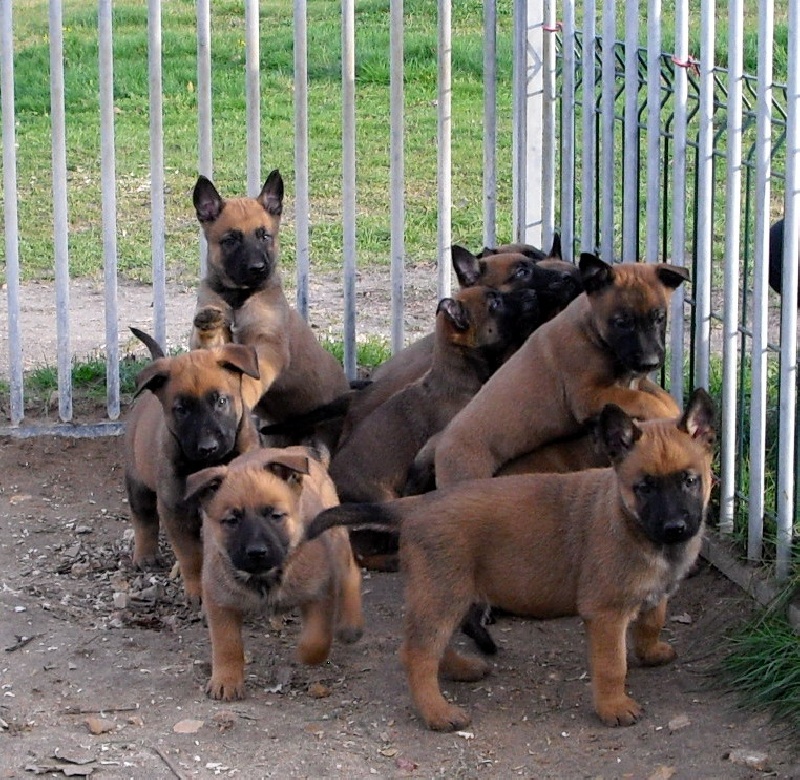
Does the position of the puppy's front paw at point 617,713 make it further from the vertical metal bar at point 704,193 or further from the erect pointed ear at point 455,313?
the erect pointed ear at point 455,313

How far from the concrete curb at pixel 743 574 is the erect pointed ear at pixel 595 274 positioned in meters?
1.25

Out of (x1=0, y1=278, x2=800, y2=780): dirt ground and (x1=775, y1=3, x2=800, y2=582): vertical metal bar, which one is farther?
(x1=775, y1=3, x2=800, y2=582): vertical metal bar

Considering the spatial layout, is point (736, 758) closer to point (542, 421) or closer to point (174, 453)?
point (542, 421)

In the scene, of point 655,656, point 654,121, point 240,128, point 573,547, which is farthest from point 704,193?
point 240,128

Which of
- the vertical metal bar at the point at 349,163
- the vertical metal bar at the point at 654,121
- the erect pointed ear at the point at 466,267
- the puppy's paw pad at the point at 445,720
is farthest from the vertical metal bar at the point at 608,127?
the puppy's paw pad at the point at 445,720

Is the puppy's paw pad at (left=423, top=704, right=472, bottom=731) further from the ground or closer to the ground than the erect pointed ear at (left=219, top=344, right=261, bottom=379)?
closer to the ground

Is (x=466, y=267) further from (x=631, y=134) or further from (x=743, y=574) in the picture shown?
(x=743, y=574)

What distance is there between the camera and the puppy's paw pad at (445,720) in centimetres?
613

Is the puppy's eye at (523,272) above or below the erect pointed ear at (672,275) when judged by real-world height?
below

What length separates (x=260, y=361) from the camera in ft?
27.4

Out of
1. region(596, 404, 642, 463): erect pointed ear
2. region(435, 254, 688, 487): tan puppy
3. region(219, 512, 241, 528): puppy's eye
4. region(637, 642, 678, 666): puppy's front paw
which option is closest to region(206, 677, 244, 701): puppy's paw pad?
region(219, 512, 241, 528): puppy's eye

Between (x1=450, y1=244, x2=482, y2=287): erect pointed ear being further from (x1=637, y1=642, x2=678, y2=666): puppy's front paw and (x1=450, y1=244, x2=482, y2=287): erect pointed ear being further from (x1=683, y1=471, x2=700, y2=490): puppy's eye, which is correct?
(x1=683, y1=471, x2=700, y2=490): puppy's eye

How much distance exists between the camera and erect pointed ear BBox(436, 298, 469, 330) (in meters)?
8.26

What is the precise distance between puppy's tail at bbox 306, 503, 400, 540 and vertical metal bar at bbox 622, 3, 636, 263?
2.32m
